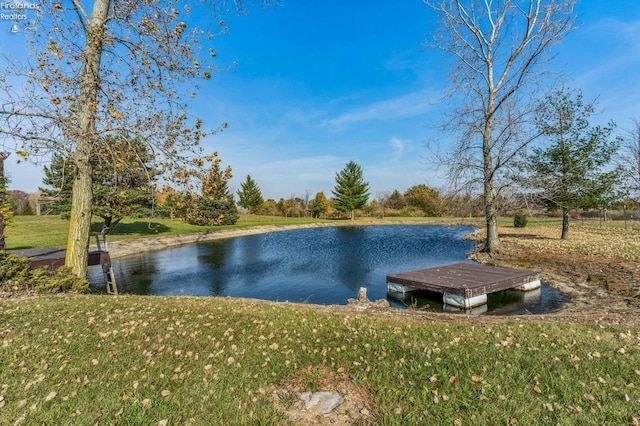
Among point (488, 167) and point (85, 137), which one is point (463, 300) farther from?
point (85, 137)

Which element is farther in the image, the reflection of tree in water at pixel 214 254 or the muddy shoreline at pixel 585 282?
the reflection of tree in water at pixel 214 254

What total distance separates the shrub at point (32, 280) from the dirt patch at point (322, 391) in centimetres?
730

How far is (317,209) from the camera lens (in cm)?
5962

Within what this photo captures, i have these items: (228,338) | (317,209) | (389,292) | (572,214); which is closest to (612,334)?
(228,338)

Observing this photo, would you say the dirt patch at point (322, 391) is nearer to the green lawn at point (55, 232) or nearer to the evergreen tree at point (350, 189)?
the green lawn at point (55, 232)

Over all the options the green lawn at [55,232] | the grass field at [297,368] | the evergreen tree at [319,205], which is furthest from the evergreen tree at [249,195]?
the grass field at [297,368]

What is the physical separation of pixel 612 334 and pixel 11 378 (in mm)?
8528

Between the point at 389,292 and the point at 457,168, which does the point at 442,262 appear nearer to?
the point at 457,168

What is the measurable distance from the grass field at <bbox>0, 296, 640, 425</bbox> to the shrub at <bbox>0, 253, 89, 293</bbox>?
2.12 metres

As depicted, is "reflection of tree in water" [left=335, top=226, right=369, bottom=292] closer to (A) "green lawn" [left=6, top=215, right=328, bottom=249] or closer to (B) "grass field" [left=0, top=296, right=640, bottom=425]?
(B) "grass field" [left=0, top=296, right=640, bottom=425]

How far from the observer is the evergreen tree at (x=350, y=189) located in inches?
2069

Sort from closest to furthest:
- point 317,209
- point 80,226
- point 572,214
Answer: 1. point 80,226
2. point 572,214
3. point 317,209

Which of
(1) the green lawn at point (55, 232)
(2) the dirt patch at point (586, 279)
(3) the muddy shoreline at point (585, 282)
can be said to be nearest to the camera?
(3) the muddy shoreline at point (585, 282)

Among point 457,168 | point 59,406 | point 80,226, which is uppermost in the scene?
point 457,168
